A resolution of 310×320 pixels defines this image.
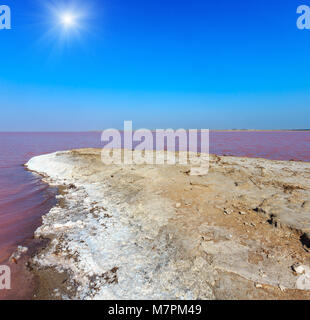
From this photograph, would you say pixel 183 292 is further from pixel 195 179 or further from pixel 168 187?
pixel 195 179

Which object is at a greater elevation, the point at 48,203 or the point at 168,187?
the point at 168,187

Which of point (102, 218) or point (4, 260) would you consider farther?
point (102, 218)

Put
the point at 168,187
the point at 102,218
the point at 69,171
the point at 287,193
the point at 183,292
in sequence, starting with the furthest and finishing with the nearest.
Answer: the point at 69,171 < the point at 168,187 < the point at 287,193 < the point at 102,218 < the point at 183,292

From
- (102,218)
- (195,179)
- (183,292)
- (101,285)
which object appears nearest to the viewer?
(183,292)

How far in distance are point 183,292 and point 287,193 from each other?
447 centimetres

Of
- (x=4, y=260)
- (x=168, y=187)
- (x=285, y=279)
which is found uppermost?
(x=168, y=187)

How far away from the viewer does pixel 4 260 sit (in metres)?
3.80

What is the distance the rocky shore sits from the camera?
286 centimetres

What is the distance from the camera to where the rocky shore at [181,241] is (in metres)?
2.86

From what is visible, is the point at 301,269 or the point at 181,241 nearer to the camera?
the point at 301,269

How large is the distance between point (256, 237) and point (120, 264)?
2529 mm

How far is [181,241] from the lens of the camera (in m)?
3.87
